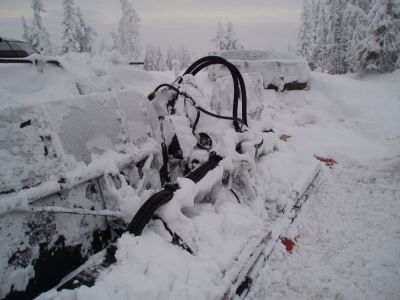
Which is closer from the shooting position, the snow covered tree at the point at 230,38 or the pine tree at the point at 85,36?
the pine tree at the point at 85,36

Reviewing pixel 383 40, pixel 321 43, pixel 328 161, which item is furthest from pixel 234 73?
pixel 321 43

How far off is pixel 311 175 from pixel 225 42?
35.2m

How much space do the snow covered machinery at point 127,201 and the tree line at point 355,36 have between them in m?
16.8

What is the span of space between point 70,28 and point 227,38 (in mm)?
17824

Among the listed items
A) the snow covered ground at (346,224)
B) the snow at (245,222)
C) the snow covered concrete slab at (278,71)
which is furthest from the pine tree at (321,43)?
the snow at (245,222)

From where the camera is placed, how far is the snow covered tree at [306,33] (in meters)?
38.2

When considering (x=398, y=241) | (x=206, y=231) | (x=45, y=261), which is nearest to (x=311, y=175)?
(x=398, y=241)

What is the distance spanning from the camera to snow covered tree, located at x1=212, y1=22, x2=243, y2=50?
36.9 metres

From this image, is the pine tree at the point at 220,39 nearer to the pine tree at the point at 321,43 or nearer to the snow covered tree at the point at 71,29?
the pine tree at the point at 321,43

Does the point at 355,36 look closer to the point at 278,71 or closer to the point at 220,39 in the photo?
the point at 278,71

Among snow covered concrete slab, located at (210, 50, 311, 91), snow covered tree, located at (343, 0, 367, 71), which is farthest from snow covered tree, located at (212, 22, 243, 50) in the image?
snow covered concrete slab, located at (210, 50, 311, 91)

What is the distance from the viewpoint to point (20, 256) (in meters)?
1.93

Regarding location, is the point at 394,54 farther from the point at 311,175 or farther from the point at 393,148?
the point at 311,175

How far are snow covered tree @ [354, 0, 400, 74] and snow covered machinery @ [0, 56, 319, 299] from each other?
16.7 metres
